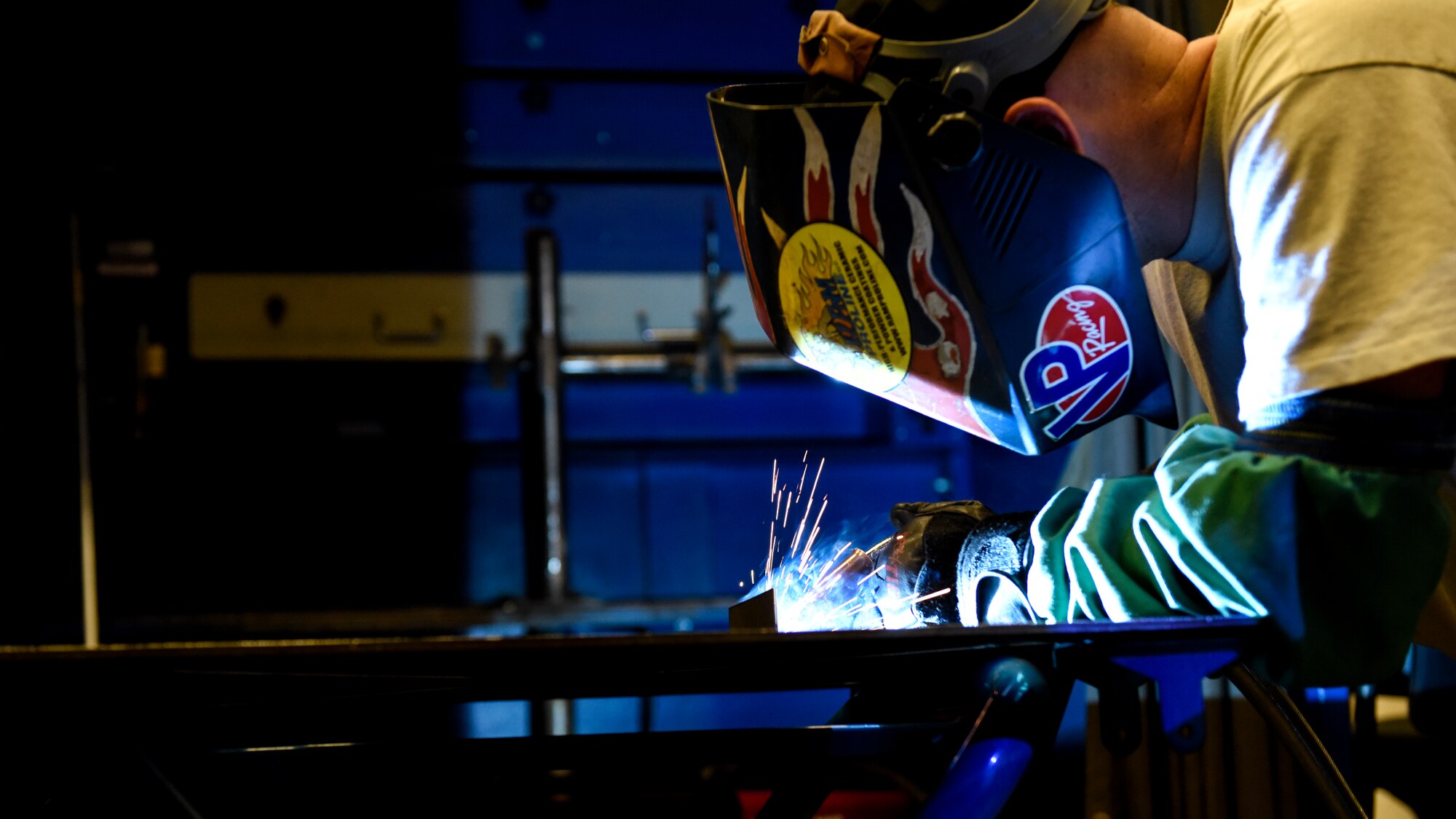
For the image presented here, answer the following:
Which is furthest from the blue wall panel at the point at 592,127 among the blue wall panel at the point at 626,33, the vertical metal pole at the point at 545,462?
the vertical metal pole at the point at 545,462

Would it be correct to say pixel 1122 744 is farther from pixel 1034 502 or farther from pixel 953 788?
pixel 1034 502

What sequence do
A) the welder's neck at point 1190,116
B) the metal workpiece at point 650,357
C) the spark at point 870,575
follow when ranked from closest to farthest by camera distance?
the welder's neck at point 1190,116 < the spark at point 870,575 < the metal workpiece at point 650,357

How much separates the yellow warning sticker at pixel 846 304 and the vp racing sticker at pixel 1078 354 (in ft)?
0.32

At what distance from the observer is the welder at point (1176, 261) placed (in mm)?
614

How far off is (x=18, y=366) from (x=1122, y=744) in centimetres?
281

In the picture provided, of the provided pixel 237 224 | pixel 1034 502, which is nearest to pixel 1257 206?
pixel 1034 502

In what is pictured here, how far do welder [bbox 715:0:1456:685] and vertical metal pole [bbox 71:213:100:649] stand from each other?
233 centimetres

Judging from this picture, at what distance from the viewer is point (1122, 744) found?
2.05 ft

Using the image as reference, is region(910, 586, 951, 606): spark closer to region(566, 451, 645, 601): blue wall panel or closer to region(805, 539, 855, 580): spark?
region(805, 539, 855, 580): spark

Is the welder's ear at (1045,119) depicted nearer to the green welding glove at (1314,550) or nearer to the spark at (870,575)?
the green welding glove at (1314,550)

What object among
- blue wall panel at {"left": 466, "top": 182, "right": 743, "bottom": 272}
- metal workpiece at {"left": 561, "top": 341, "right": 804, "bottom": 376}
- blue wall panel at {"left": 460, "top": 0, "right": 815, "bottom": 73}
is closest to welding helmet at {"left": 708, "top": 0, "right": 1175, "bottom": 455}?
blue wall panel at {"left": 460, "top": 0, "right": 815, "bottom": 73}

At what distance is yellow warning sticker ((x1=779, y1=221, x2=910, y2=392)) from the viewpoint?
785 millimetres

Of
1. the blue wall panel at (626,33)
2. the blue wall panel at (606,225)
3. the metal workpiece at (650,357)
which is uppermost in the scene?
the blue wall panel at (626,33)

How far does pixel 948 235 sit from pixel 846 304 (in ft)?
0.33
